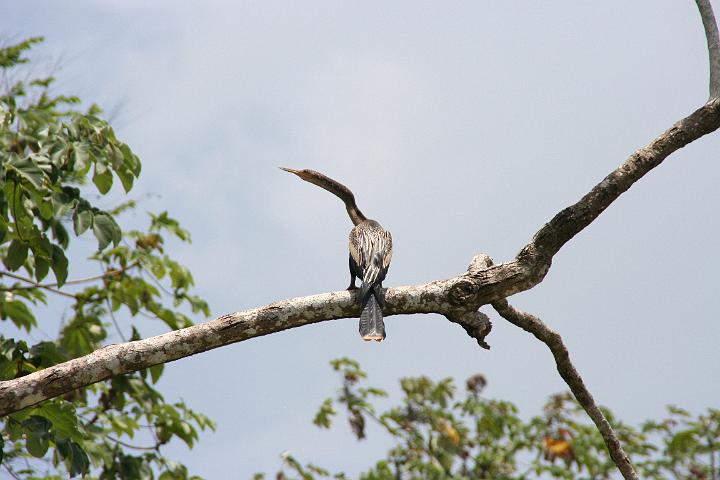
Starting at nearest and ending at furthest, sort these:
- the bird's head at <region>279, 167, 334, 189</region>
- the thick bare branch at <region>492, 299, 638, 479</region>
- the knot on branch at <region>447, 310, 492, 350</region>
→ 1. the knot on branch at <region>447, 310, 492, 350</region>
2. the thick bare branch at <region>492, 299, 638, 479</region>
3. the bird's head at <region>279, 167, 334, 189</region>

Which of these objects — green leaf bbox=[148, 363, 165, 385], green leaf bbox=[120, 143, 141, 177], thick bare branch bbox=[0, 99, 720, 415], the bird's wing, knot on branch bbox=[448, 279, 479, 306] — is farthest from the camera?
green leaf bbox=[148, 363, 165, 385]

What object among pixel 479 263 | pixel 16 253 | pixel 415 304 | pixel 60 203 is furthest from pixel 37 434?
pixel 479 263

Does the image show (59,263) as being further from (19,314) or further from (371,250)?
(371,250)

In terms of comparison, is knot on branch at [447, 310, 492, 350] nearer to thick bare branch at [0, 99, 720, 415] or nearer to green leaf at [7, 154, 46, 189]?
thick bare branch at [0, 99, 720, 415]

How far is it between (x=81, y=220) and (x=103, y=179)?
1.02ft

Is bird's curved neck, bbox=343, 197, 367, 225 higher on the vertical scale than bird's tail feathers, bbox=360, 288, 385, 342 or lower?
higher

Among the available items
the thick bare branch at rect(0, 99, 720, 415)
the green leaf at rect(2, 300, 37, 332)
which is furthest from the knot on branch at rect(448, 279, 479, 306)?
the green leaf at rect(2, 300, 37, 332)

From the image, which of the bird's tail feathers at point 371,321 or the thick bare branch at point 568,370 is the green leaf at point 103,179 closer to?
the bird's tail feathers at point 371,321

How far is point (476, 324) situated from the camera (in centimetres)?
413

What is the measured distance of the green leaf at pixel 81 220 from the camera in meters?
A: 4.26

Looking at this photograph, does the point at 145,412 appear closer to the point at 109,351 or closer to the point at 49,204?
the point at 49,204

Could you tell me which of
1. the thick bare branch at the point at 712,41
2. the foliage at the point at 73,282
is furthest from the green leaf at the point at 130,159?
the thick bare branch at the point at 712,41

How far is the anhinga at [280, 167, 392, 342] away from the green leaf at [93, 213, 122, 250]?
1.23 m

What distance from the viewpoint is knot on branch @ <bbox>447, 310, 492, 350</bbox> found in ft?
13.4
